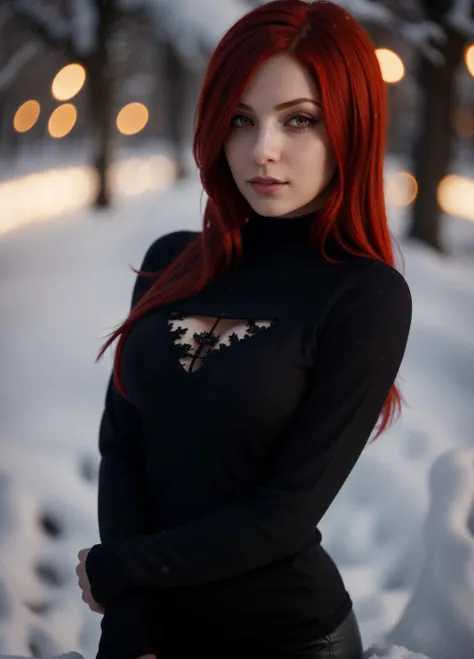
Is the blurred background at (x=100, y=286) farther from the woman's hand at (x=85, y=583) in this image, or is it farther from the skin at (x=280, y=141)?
the woman's hand at (x=85, y=583)

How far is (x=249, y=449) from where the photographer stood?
1.10 m

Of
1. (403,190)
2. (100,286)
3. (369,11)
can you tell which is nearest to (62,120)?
(100,286)

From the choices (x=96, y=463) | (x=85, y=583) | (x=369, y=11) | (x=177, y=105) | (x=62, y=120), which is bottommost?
(x=96, y=463)

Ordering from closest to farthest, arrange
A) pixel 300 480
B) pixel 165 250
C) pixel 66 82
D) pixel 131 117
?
pixel 300 480 < pixel 165 250 < pixel 66 82 < pixel 131 117

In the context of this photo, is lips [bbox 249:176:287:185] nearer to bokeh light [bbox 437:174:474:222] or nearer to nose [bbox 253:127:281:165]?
nose [bbox 253:127:281:165]

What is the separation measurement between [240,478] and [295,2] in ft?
2.31

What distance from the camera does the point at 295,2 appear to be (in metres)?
1.12

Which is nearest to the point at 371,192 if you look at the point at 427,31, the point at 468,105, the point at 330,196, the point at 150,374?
the point at 330,196

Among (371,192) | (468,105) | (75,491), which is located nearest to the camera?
(371,192)

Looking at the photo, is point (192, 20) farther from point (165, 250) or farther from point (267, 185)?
point (267, 185)

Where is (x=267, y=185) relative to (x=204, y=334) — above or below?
above

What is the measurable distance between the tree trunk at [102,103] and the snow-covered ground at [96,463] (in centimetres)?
102

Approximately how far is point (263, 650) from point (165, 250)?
690 mm

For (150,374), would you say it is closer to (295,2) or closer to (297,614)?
(297,614)
